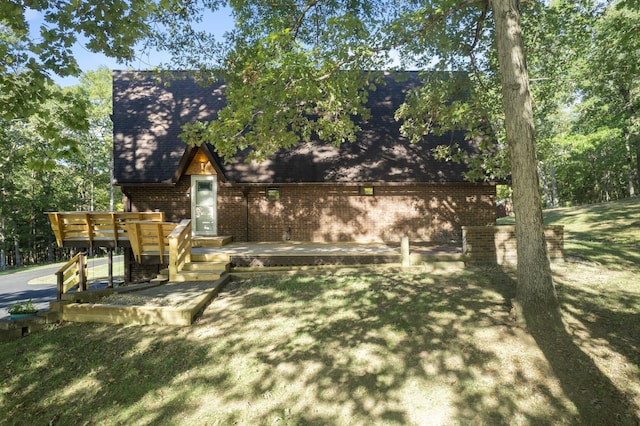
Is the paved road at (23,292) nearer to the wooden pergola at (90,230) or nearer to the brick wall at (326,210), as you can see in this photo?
the wooden pergola at (90,230)

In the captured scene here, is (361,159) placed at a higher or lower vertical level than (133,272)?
higher

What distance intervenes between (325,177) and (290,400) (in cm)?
1032

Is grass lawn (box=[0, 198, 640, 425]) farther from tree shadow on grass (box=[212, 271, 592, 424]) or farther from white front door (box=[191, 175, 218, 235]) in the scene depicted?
white front door (box=[191, 175, 218, 235])

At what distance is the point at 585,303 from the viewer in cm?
673

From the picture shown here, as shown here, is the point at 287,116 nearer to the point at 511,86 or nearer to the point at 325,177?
the point at 511,86

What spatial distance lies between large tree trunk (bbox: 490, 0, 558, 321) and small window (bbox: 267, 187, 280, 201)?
32.3 feet

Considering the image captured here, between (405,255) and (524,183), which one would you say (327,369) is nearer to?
(524,183)

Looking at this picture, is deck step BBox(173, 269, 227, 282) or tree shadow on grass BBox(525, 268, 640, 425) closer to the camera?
tree shadow on grass BBox(525, 268, 640, 425)

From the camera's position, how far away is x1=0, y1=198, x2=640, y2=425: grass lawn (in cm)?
447

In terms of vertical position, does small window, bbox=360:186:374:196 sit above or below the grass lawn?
above

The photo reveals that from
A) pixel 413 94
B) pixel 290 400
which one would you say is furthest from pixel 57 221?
pixel 413 94

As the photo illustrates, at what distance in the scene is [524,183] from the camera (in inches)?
237

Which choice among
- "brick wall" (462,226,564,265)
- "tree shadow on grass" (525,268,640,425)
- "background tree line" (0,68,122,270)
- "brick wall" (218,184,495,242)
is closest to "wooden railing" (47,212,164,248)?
"brick wall" (218,184,495,242)

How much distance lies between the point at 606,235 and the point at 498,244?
27.1ft
